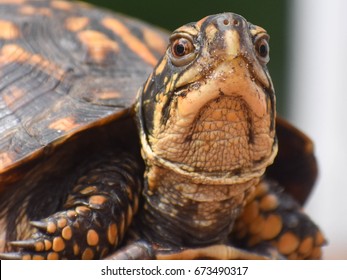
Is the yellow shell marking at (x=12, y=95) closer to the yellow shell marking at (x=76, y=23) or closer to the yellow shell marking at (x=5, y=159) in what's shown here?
the yellow shell marking at (x=5, y=159)

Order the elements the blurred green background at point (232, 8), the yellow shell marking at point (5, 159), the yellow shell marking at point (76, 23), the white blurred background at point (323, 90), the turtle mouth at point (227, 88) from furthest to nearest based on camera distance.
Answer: the white blurred background at point (323, 90), the blurred green background at point (232, 8), the yellow shell marking at point (76, 23), the yellow shell marking at point (5, 159), the turtle mouth at point (227, 88)

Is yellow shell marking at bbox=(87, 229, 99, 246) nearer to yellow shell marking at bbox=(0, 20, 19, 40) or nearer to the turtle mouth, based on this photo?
the turtle mouth

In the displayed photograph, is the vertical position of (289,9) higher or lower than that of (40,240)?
lower

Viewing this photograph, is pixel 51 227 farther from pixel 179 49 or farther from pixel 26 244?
pixel 179 49

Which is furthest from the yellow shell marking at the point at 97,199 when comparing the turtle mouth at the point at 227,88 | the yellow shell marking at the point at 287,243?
the yellow shell marking at the point at 287,243

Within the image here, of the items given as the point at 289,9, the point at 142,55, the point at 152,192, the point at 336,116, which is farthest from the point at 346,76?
the point at 152,192

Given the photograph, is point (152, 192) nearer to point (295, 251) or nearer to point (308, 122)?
point (295, 251)

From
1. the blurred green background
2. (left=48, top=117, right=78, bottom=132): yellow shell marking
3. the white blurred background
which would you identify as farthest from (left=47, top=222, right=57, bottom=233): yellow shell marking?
the white blurred background
